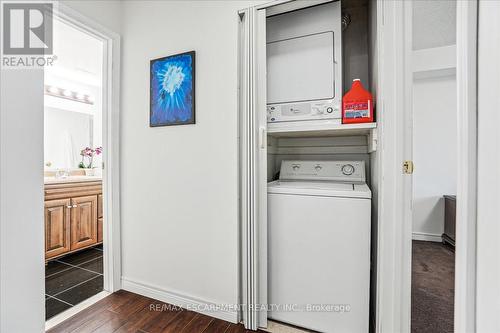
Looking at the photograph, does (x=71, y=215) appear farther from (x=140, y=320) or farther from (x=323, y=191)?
(x=323, y=191)

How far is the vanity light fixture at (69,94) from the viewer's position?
315cm

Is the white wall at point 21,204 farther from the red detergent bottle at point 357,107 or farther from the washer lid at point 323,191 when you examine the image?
the red detergent bottle at point 357,107

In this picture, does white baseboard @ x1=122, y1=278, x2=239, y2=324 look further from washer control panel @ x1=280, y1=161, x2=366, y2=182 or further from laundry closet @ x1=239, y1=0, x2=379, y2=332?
washer control panel @ x1=280, y1=161, x2=366, y2=182

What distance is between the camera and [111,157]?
82.5 inches

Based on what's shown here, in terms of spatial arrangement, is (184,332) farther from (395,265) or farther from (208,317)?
(395,265)

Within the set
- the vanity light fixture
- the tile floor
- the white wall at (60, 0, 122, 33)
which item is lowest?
the tile floor

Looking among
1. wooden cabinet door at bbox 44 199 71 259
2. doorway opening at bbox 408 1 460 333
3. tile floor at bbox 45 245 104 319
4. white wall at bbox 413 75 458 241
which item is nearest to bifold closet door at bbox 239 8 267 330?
tile floor at bbox 45 245 104 319

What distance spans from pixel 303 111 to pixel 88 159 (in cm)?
346

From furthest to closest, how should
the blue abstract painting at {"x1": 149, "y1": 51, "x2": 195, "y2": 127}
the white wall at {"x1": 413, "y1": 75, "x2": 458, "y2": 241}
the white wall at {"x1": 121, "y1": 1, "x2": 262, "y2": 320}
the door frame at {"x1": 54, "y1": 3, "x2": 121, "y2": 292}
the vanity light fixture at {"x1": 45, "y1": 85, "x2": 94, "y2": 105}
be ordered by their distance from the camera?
the white wall at {"x1": 413, "y1": 75, "x2": 458, "y2": 241}, the vanity light fixture at {"x1": 45, "y1": 85, "x2": 94, "y2": 105}, the door frame at {"x1": 54, "y1": 3, "x2": 121, "y2": 292}, the blue abstract painting at {"x1": 149, "y1": 51, "x2": 195, "y2": 127}, the white wall at {"x1": 121, "y1": 1, "x2": 262, "y2": 320}

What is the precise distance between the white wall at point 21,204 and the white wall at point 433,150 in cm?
406

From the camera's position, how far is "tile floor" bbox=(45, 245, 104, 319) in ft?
6.29

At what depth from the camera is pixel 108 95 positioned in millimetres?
2086

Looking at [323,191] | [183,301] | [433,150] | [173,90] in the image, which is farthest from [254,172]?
[433,150]

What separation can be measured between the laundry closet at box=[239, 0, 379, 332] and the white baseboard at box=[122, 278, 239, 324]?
0.14 meters
